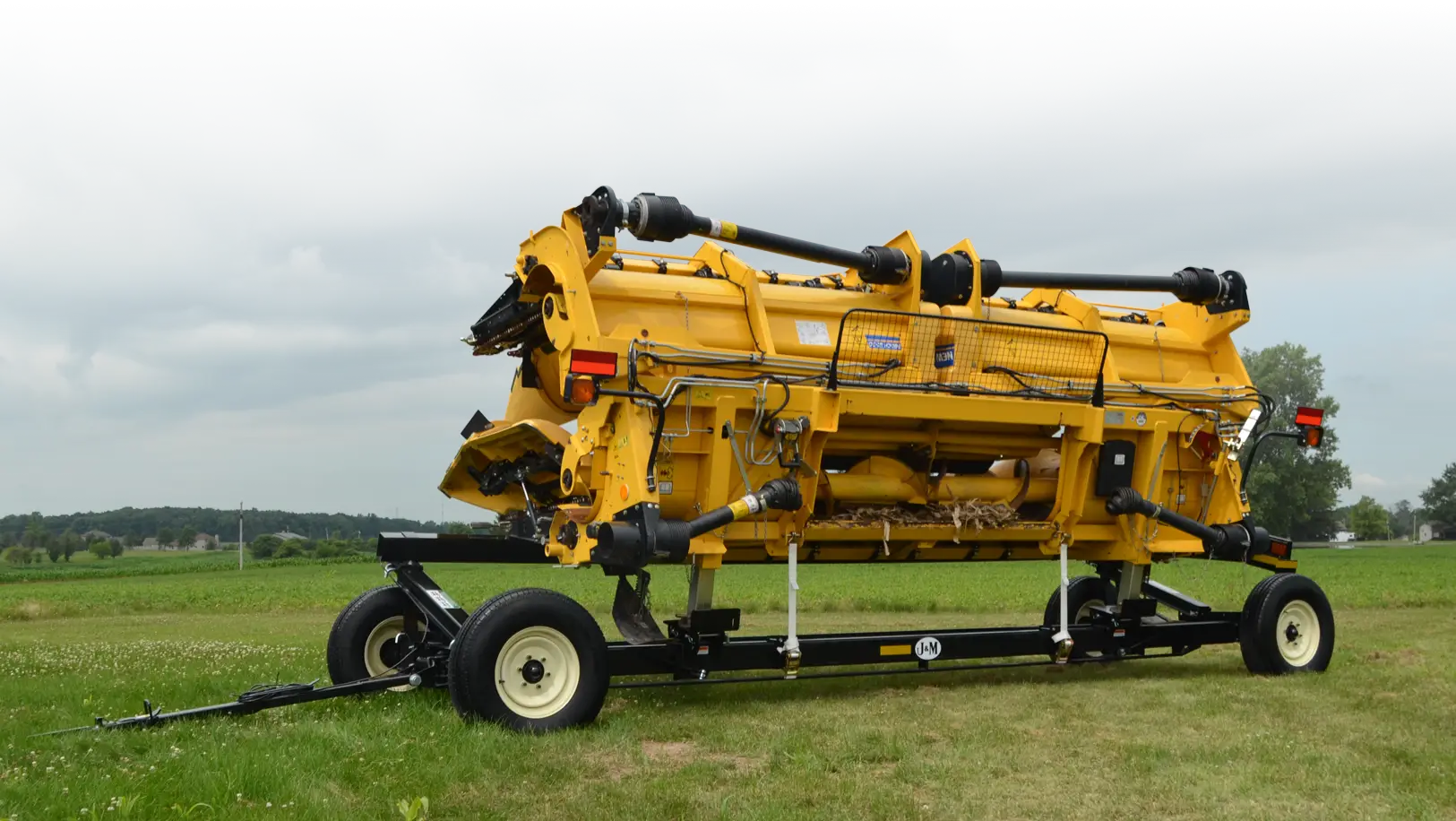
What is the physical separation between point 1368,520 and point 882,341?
17331 centimetres

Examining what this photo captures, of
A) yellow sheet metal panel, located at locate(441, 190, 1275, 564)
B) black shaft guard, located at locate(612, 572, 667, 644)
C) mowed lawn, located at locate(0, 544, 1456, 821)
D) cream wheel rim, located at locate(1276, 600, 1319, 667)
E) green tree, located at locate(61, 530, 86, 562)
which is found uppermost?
yellow sheet metal panel, located at locate(441, 190, 1275, 564)

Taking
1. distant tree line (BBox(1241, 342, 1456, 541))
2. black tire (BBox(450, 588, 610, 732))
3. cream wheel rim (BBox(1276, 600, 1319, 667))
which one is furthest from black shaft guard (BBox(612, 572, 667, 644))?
distant tree line (BBox(1241, 342, 1456, 541))

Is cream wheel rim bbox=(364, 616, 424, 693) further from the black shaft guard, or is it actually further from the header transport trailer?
the black shaft guard

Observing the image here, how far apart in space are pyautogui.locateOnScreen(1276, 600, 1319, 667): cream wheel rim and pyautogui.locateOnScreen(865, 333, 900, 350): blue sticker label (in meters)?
4.55

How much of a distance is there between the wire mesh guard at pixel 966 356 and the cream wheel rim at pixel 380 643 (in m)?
3.96

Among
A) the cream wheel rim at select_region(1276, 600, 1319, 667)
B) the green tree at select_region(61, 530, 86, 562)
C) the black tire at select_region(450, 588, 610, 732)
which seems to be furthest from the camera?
the green tree at select_region(61, 530, 86, 562)

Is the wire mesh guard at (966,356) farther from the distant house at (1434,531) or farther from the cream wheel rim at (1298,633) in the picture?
the distant house at (1434,531)

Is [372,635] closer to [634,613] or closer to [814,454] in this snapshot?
[634,613]

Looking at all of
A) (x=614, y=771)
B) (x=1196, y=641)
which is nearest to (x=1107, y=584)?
(x=1196, y=641)

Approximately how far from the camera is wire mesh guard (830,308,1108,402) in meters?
9.19

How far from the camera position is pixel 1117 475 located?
10164mm

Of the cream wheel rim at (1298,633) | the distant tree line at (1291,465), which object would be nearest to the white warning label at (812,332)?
the cream wheel rim at (1298,633)

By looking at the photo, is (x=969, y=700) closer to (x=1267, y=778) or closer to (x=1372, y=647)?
(x=1267, y=778)

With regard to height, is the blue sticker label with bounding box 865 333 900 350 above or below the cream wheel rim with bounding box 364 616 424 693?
above
